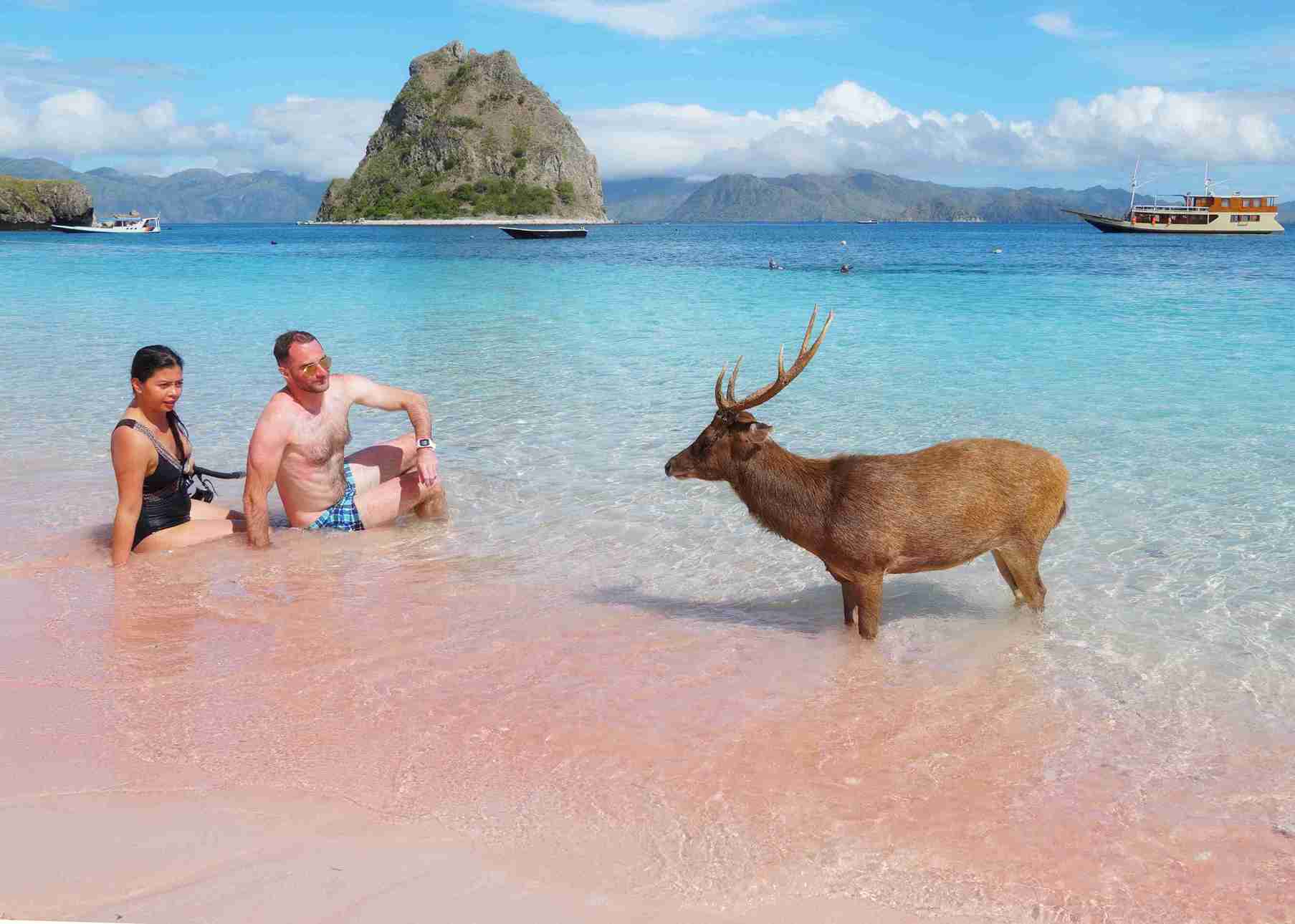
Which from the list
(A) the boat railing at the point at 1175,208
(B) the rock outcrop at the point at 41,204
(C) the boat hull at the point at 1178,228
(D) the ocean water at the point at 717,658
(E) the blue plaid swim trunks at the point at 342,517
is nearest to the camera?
(D) the ocean water at the point at 717,658

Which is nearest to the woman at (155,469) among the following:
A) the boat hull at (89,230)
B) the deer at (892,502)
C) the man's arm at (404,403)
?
the man's arm at (404,403)

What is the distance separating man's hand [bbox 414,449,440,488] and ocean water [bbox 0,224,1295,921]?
50cm

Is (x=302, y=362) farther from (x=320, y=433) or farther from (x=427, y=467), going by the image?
(x=427, y=467)

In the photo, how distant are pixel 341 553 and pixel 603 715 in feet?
11.4

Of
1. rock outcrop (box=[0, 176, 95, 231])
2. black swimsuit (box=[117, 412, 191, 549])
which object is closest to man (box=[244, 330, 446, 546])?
black swimsuit (box=[117, 412, 191, 549])

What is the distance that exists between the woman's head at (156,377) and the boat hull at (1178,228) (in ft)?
339

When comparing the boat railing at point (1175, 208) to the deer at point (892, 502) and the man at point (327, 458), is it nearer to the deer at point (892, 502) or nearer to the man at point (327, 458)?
the man at point (327, 458)

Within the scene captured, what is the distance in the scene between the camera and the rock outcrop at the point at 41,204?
106m

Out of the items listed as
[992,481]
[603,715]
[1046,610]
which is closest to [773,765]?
[603,715]

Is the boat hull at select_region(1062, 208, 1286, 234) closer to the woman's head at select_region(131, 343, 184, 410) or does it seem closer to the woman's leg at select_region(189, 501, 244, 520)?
the woman's leg at select_region(189, 501, 244, 520)

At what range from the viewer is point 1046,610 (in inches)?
271

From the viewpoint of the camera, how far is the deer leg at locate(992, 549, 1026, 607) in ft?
21.5

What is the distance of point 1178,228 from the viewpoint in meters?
105

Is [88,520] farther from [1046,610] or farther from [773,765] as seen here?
[1046,610]
